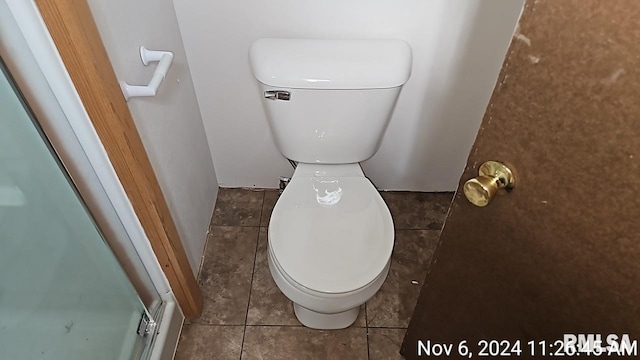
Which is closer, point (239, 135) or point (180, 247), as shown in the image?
point (180, 247)

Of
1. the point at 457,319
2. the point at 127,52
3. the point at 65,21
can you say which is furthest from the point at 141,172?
the point at 457,319

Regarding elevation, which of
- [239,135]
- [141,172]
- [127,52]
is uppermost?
[127,52]

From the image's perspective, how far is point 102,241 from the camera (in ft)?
3.77

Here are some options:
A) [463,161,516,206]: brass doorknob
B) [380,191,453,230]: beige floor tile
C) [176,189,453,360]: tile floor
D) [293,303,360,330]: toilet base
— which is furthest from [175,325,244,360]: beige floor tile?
[463,161,516,206]: brass doorknob

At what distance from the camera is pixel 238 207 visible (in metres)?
1.89

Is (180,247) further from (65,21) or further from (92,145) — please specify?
(65,21)

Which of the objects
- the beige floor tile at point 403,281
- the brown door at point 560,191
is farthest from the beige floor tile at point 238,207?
the brown door at point 560,191

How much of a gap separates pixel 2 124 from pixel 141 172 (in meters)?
0.31

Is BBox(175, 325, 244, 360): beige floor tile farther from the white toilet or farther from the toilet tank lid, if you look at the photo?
the toilet tank lid

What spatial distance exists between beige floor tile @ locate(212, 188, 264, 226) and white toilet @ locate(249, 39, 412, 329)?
0.46 metres

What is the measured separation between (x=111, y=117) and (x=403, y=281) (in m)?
1.13

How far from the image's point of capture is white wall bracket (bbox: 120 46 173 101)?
3.38 feet

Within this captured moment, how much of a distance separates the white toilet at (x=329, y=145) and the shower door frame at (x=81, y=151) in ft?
1.19
